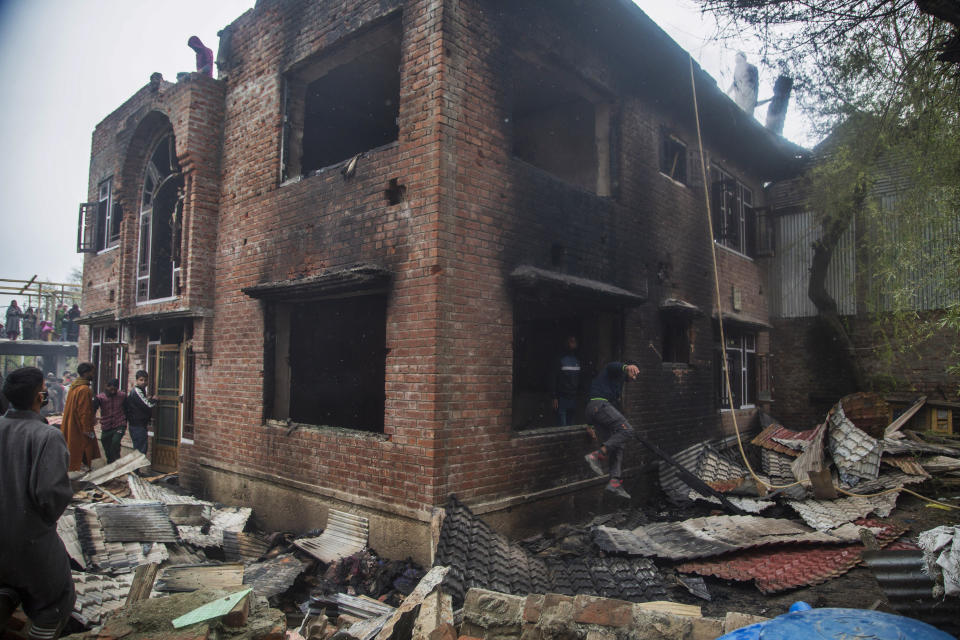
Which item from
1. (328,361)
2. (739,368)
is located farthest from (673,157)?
(328,361)

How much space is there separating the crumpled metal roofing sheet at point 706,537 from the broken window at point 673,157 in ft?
17.2

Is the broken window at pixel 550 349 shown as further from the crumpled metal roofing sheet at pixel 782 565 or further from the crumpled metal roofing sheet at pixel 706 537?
the crumpled metal roofing sheet at pixel 782 565

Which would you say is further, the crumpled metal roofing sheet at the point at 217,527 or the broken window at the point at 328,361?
the broken window at the point at 328,361

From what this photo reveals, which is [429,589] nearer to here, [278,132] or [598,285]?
[598,285]

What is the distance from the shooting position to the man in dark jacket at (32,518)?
3.02 meters

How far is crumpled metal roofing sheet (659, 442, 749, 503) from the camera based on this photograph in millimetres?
7924

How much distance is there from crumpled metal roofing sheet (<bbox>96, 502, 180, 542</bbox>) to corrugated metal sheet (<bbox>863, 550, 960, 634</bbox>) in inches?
257

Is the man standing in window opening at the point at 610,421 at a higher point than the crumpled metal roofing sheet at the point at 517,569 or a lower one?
higher

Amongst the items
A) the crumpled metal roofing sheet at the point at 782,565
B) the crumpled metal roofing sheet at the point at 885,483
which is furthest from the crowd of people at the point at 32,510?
the crumpled metal roofing sheet at the point at 885,483

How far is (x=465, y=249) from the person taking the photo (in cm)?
541

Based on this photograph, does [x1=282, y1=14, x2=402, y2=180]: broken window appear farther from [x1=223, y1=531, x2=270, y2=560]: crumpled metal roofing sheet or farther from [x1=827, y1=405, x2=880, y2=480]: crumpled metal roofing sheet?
[x1=827, y1=405, x2=880, y2=480]: crumpled metal roofing sheet

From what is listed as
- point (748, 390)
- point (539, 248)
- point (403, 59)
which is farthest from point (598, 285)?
point (748, 390)

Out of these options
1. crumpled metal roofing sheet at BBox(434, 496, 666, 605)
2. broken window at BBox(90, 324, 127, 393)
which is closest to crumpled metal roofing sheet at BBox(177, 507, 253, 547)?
crumpled metal roofing sheet at BBox(434, 496, 666, 605)

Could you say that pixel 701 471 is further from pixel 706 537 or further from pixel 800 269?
pixel 800 269
